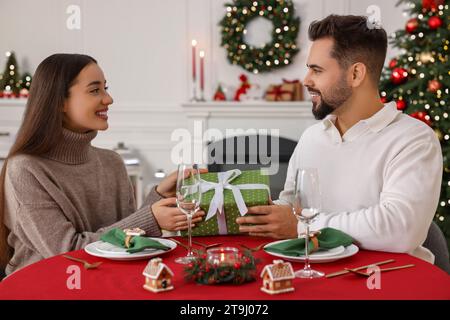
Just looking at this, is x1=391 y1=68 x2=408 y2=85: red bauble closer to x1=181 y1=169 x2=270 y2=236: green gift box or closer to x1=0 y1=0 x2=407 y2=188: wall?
x1=0 y1=0 x2=407 y2=188: wall

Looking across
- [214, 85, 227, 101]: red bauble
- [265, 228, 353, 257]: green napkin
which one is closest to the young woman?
[265, 228, 353, 257]: green napkin

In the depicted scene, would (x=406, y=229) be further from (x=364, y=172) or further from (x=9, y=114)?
(x=9, y=114)

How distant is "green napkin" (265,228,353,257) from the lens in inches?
61.5

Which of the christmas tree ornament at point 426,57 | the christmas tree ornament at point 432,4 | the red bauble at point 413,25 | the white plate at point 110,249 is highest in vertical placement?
the christmas tree ornament at point 432,4

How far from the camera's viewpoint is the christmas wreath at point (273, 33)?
555 centimetres

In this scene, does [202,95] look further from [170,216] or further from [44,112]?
[170,216]

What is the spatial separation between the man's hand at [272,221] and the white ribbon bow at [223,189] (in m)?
0.03

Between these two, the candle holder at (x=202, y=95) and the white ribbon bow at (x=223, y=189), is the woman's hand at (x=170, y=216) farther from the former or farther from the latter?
the candle holder at (x=202, y=95)

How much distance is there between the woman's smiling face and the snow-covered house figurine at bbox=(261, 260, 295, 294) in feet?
3.78

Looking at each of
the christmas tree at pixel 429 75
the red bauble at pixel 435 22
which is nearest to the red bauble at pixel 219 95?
the christmas tree at pixel 429 75

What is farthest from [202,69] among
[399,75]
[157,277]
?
[157,277]

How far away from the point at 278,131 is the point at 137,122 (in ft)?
4.63
